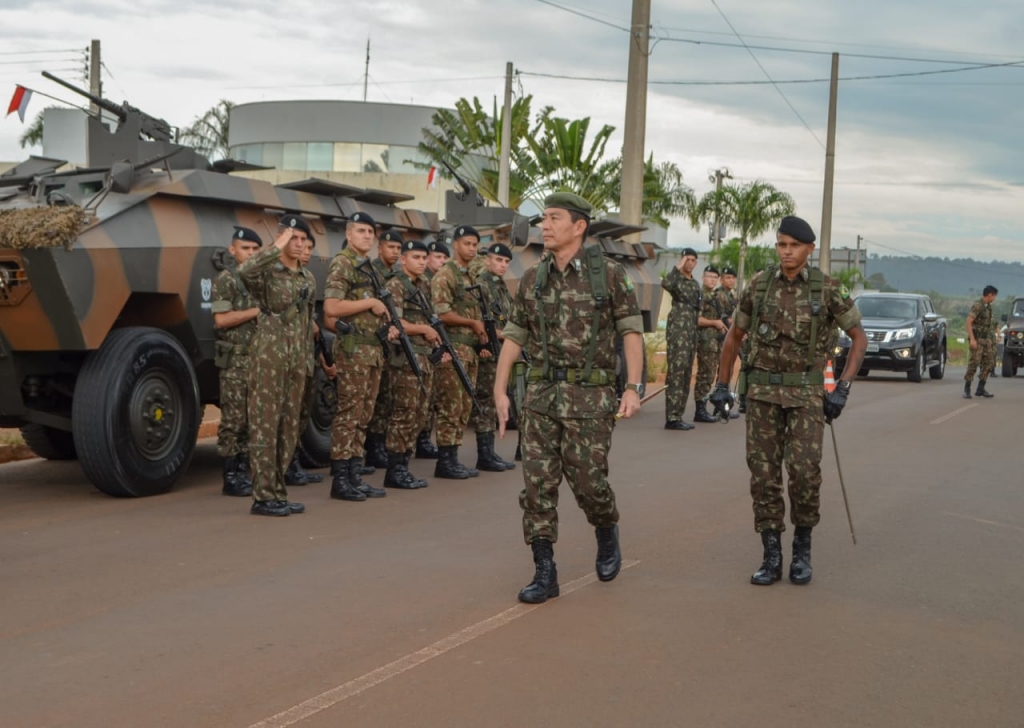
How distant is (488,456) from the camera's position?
10.6m

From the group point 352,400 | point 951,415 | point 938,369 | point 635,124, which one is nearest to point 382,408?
point 352,400

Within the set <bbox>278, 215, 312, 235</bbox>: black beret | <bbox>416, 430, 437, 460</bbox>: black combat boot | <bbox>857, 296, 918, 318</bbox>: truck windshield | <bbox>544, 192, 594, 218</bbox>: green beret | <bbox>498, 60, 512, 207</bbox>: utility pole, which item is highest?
<bbox>498, 60, 512, 207</bbox>: utility pole

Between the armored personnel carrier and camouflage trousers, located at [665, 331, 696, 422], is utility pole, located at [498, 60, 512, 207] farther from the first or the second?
the armored personnel carrier

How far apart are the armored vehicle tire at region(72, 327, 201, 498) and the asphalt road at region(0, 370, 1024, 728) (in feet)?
0.72

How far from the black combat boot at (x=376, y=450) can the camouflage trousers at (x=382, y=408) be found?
4.1 inches

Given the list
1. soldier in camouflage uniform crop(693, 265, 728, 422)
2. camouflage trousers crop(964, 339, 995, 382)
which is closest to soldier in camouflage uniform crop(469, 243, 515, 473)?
soldier in camouflage uniform crop(693, 265, 728, 422)

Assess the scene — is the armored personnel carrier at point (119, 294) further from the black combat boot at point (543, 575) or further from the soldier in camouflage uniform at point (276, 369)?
the black combat boot at point (543, 575)

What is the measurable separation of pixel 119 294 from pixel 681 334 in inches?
289

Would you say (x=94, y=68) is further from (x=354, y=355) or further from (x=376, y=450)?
(x=354, y=355)

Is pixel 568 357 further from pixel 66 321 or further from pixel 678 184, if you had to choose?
pixel 678 184

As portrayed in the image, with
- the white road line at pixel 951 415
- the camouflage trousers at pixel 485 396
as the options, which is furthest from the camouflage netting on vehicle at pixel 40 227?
the white road line at pixel 951 415

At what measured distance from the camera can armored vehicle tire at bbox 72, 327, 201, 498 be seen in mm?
8531

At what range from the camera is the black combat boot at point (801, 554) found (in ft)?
21.8

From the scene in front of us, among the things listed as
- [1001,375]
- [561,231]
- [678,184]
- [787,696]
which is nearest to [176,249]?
[561,231]
